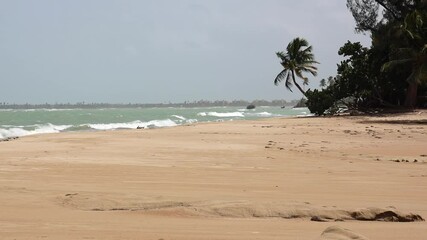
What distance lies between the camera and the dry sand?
392 cm

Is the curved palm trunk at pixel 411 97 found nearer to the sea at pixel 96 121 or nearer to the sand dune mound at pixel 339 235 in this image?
the sea at pixel 96 121

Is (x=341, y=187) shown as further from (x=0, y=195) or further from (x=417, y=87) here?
(x=417, y=87)

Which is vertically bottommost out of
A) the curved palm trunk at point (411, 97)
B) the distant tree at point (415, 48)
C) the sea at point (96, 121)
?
the sea at point (96, 121)

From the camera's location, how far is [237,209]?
4.58 metres

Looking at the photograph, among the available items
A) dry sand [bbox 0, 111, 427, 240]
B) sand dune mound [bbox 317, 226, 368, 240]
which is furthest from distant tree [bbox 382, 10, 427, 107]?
sand dune mound [bbox 317, 226, 368, 240]

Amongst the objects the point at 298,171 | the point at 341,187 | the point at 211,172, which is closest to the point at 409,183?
the point at 341,187

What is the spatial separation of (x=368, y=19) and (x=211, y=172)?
35323 mm

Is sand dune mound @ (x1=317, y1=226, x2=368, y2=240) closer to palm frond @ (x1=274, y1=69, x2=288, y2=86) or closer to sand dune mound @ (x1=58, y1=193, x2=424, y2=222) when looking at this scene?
sand dune mound @ (x1=58, y1=193, x2=424, y2=222)

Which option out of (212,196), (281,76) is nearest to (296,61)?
(281,76)

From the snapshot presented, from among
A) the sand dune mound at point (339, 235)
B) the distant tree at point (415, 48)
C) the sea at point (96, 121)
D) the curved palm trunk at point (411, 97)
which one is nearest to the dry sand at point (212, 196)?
the sand dune mound at point (339, 235)

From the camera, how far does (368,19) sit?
40.2 metres

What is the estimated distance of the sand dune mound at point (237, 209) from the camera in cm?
435

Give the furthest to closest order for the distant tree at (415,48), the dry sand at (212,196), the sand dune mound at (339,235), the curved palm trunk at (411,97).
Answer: the curved palm trunk at (411,97), the distant tree at (415,48), the dry sand at (212,196), the sand dune mound at (339,235)

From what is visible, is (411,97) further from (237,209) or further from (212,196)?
(237,209)
